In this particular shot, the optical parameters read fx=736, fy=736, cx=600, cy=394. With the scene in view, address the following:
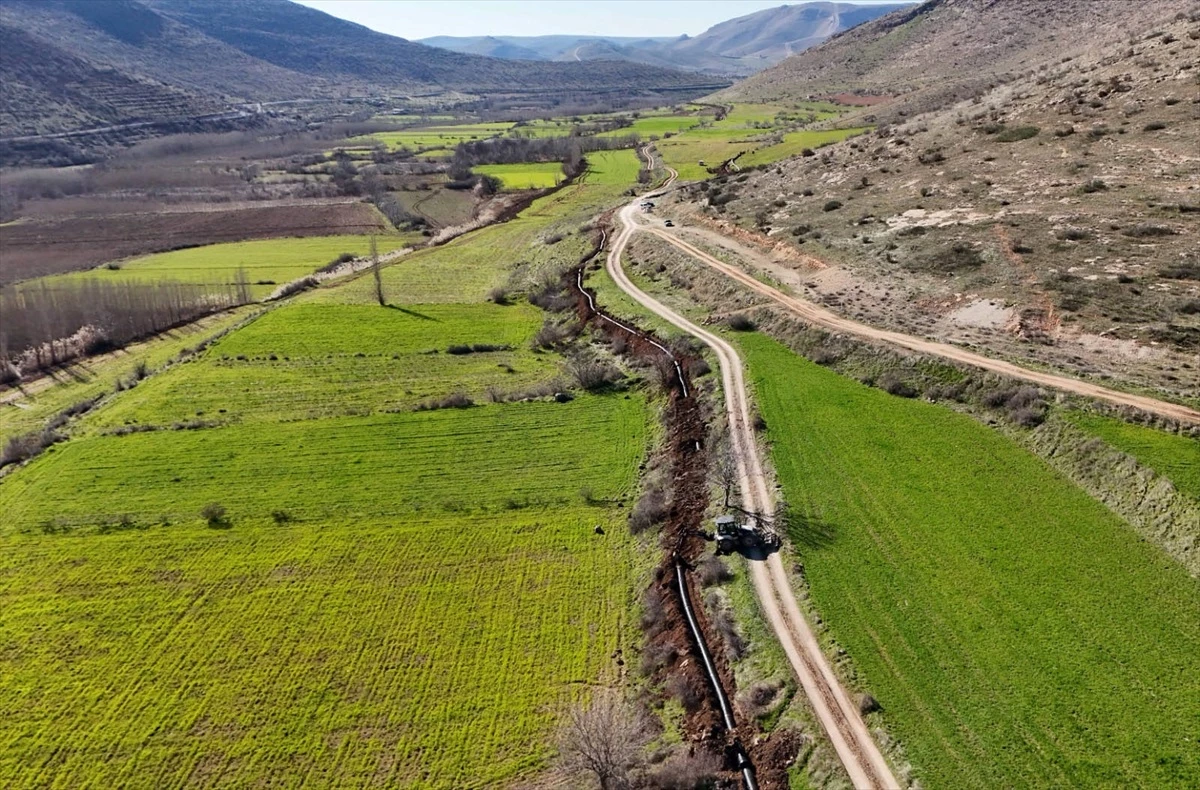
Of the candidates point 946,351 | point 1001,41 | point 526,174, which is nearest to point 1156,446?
point 946,351

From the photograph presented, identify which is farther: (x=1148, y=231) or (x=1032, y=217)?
(x=1032, y=217)

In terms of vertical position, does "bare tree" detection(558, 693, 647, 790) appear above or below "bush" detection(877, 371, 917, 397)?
below

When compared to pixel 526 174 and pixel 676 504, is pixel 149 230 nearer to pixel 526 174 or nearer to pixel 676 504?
pixel 526 174

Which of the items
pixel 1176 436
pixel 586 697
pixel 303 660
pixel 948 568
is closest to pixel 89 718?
pixel 303 660

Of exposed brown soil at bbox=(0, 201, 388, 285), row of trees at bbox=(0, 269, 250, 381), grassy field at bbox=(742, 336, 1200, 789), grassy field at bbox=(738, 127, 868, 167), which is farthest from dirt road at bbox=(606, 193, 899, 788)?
exposed brown soil at bbox=(0, 201, 388, 285)

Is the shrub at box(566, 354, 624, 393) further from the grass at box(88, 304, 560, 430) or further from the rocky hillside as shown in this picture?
the rocky hillside

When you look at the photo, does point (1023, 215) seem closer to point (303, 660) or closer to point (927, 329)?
point (927, 329)
